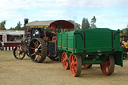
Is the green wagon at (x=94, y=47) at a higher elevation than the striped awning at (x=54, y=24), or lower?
lower

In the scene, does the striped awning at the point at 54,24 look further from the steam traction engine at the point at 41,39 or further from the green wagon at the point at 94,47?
the green wagon at the point at 94,47

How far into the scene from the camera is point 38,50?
34.0 feet

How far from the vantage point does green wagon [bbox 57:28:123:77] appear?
6.21m

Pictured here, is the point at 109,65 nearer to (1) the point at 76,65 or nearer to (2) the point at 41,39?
(1) the point at 76,65

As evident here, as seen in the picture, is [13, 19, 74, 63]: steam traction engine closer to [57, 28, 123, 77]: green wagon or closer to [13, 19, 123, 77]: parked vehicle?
[13, 19, 123, 77]: parked vehicle

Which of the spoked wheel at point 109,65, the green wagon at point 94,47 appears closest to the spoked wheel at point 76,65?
the green wagon at point 94,47

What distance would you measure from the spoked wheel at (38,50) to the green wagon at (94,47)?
3.02 metres

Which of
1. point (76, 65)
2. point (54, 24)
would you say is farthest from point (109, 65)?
point (54, 24)

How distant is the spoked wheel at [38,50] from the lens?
9.83 m

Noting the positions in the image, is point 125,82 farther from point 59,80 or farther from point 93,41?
point 59,80

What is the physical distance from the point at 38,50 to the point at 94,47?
4685mm

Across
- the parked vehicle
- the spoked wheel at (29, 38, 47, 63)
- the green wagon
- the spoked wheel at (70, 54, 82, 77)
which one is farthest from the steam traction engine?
the green wagon

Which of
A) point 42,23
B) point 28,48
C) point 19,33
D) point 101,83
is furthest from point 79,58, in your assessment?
point 19,33

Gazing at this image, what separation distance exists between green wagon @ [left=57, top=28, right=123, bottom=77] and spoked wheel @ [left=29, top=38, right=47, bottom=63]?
119 inches
